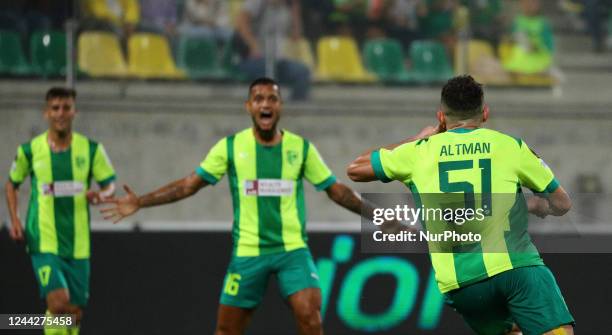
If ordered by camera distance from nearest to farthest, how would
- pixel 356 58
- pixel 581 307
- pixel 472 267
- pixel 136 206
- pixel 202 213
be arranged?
pixel 472 267, pixel 136 206, pixel 581 307, pixel 202 213, pixel 356 58

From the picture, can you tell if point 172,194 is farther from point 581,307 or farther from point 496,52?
point 496,52

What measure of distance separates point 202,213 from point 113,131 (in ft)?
4.00

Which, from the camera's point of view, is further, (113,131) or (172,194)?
(113,131)

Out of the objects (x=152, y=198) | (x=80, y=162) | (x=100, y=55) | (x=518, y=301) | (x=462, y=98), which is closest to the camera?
(x=518, y=301)

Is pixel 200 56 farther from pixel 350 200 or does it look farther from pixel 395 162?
pixel 395 162

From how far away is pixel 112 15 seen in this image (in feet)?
36.2

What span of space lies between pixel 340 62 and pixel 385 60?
1.71 ft

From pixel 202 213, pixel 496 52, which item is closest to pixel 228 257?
pixel 202 213

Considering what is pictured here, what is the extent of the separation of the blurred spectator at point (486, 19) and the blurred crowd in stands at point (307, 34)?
10mm

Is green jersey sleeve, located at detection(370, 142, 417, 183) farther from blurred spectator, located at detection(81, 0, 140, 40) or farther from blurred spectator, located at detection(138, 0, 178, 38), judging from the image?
blurred spectator, located at detection(81, 0, 140, 40)

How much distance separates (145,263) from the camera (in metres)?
8.92

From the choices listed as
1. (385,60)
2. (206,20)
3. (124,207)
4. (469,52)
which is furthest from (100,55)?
(124,207)

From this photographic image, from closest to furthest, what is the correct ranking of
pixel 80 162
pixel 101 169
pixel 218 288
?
pixel 80 162 → pixel 101 169 → pixel 218 288

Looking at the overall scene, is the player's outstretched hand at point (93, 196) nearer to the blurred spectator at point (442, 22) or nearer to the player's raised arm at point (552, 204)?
the player's raised arm at point (552, 204)
